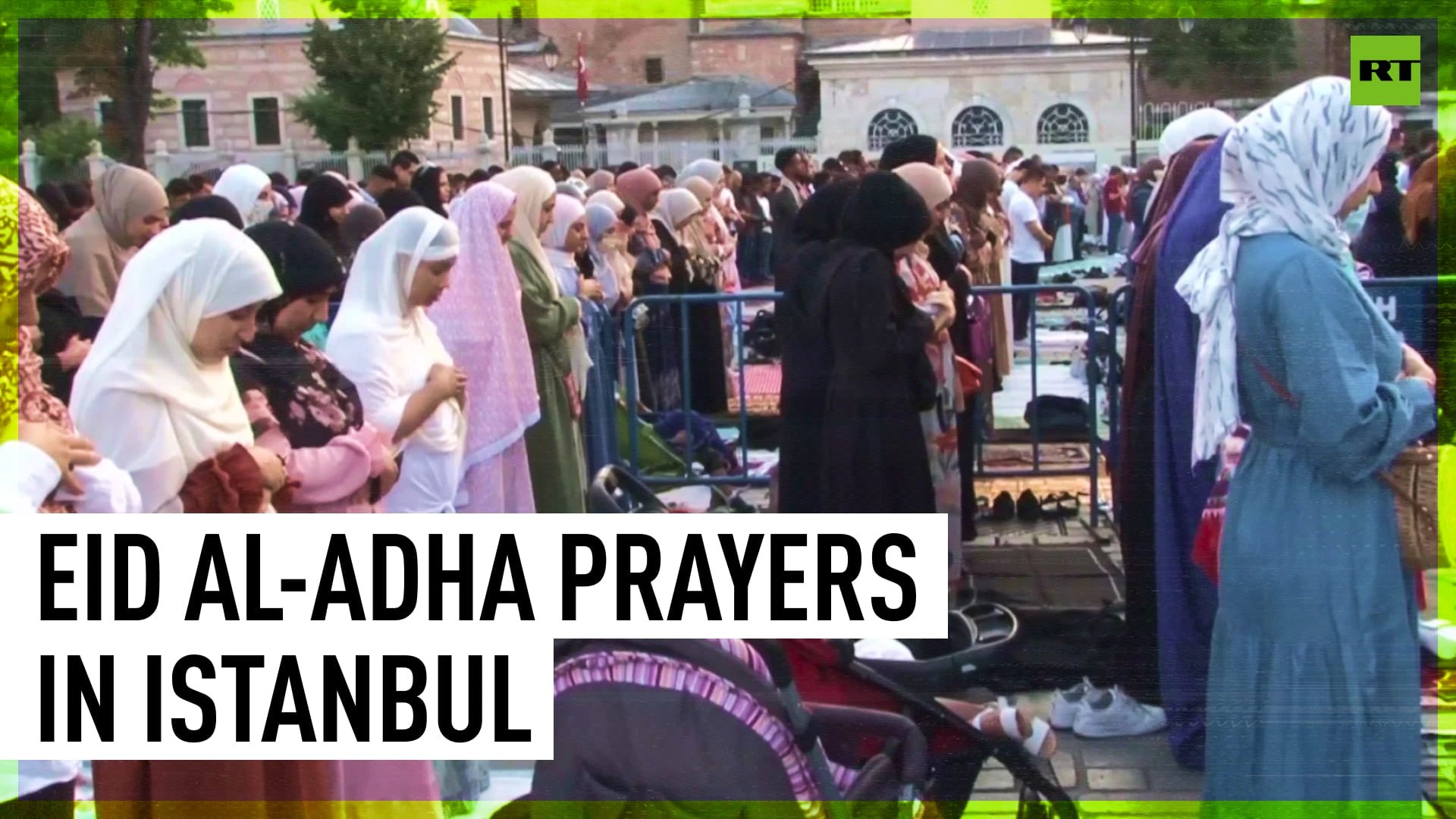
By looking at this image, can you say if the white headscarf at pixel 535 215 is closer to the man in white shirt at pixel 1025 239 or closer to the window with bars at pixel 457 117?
the window with bars at pixel 457 117

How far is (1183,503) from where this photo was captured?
3.01m

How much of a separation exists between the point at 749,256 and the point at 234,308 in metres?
0.85

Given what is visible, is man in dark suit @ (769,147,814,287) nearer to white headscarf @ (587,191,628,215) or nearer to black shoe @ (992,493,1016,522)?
white headscarf @ (587,191,628,215)

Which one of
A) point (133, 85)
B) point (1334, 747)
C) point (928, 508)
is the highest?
point (133, 85)

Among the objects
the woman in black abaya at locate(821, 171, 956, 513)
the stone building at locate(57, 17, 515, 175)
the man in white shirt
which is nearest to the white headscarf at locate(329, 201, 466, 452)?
the stone building at locate(57, 17, 515, 175)

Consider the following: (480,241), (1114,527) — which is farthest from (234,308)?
(1114,527)

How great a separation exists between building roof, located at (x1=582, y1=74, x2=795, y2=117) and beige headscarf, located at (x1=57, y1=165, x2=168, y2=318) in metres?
0.68

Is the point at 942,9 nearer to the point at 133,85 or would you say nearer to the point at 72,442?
the point at 133,85

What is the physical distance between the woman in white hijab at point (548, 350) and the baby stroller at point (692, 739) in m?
0.27

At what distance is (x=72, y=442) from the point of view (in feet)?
Answer: 8.45

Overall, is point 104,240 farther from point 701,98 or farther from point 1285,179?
point 1285,179

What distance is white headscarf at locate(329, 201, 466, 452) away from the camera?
9.82 feet

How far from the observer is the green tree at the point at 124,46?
2.71 metres

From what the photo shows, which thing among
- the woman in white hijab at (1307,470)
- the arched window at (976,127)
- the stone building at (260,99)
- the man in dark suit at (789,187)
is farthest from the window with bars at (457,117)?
the woman in white hijab at (1307,470)
